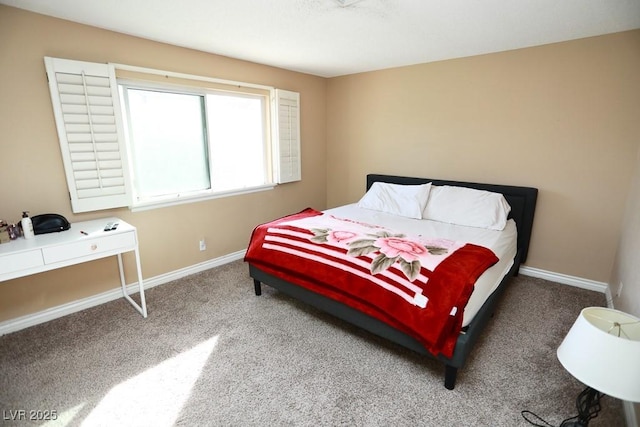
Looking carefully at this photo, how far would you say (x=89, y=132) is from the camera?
2.44 metres

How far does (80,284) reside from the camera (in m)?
2.60

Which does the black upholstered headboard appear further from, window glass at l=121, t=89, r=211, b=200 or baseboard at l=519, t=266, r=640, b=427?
window glass at l=121, t=89, r=211, b=200

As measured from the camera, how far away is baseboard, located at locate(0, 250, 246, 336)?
2322 millimetres

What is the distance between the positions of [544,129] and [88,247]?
156 inches

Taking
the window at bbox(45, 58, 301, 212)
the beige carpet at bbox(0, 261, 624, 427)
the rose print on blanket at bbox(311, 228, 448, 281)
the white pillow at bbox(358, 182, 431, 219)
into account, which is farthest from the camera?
the white pillow at bbox(358, 182, 431, 219)

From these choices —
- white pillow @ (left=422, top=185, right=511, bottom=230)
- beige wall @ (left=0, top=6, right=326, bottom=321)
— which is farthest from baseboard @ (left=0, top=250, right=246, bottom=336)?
white pillow @ (left=422, top=185, right=511, bottom=230)

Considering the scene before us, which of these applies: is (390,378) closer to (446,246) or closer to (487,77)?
(446,246)

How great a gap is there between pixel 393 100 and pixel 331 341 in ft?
9.80

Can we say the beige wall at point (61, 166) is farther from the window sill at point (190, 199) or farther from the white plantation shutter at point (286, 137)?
the white plantation shutter at point (286, 137)

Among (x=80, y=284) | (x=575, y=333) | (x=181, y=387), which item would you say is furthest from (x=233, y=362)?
(x=575, y=333)

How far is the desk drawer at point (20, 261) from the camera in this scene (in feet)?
6.07

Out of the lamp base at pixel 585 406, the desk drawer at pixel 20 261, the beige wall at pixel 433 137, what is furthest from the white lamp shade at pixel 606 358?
the desk drawer at pixel 20 261

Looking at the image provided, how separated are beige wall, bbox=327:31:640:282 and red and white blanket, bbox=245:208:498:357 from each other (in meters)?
1.41

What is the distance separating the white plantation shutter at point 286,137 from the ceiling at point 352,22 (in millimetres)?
747
